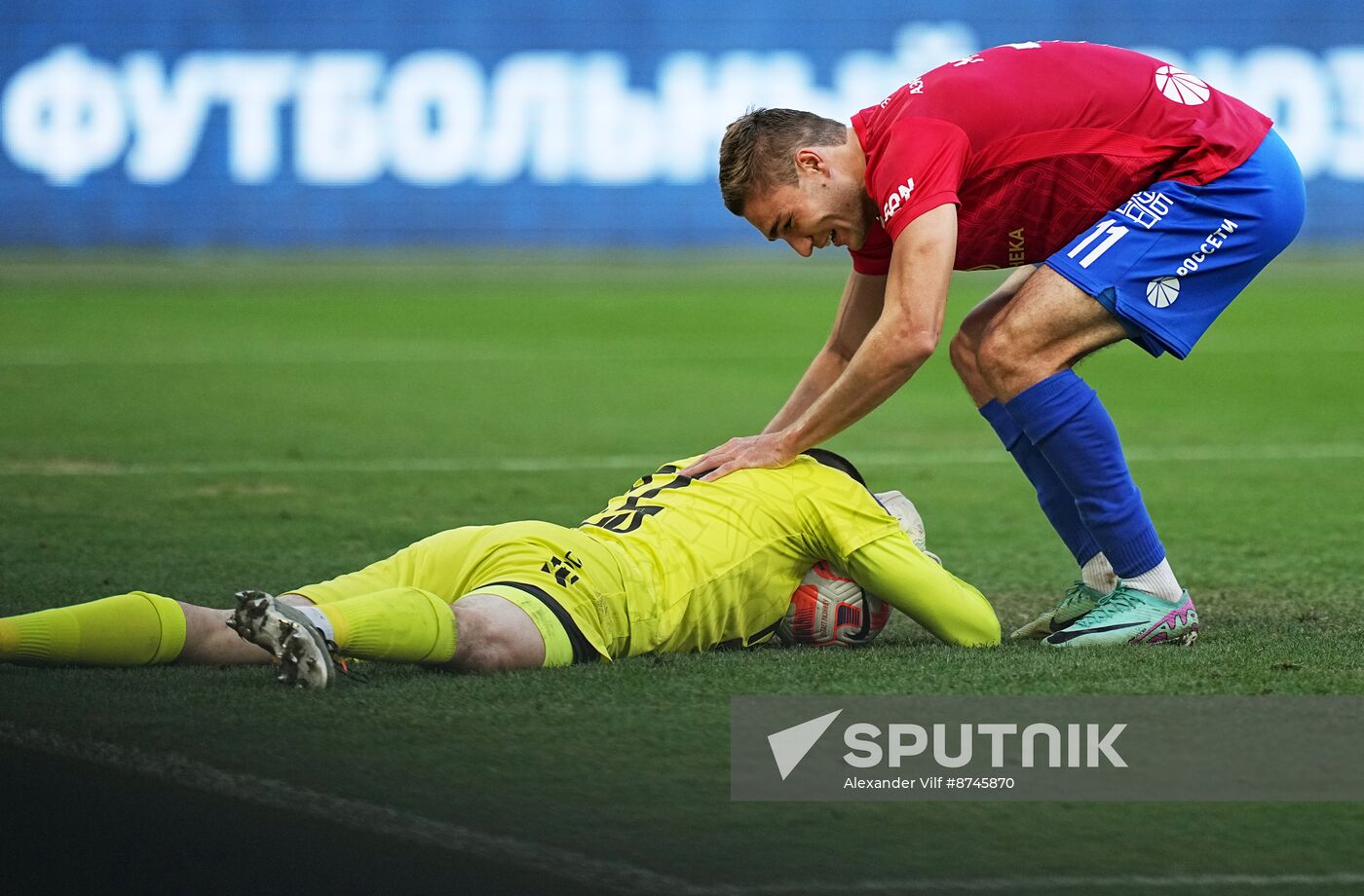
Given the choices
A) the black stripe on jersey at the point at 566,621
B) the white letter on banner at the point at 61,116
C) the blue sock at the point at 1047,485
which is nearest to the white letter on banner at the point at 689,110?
the white letter on banner at the point at 61,116

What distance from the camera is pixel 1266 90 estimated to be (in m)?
20.7

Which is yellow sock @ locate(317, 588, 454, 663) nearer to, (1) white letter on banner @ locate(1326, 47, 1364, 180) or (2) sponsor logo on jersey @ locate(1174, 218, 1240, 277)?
(2) sponsor logo on jersey @ locate(1174, 218, 1240, 277)

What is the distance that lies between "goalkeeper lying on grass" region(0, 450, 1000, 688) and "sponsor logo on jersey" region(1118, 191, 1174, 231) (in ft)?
2.92

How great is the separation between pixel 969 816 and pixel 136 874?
4.55 ft

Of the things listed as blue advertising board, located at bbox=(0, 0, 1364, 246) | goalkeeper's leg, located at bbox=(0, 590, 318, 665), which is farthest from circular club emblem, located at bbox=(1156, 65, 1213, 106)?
blue advertising board, located at bbox=(0, 0, 1364, 246)

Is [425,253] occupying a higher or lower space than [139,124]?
lower

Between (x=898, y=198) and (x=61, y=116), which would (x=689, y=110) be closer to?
(x=61, y=116)

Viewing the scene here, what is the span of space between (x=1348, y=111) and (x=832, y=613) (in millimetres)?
18055

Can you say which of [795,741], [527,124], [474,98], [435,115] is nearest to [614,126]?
[527,124]

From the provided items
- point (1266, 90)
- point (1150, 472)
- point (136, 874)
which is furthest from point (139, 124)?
point (136, 874)

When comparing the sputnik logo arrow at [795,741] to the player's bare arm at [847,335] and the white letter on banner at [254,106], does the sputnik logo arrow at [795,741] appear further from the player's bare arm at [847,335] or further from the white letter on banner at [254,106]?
the white letter on banner at [254,106]

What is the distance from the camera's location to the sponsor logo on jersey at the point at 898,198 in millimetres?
4285

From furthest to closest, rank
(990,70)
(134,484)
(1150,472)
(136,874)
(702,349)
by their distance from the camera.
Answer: (702,349) → (1150,472) → (134,484) → (990,70) → (136,874)

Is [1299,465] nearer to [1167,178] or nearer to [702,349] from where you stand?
[1167,178]
